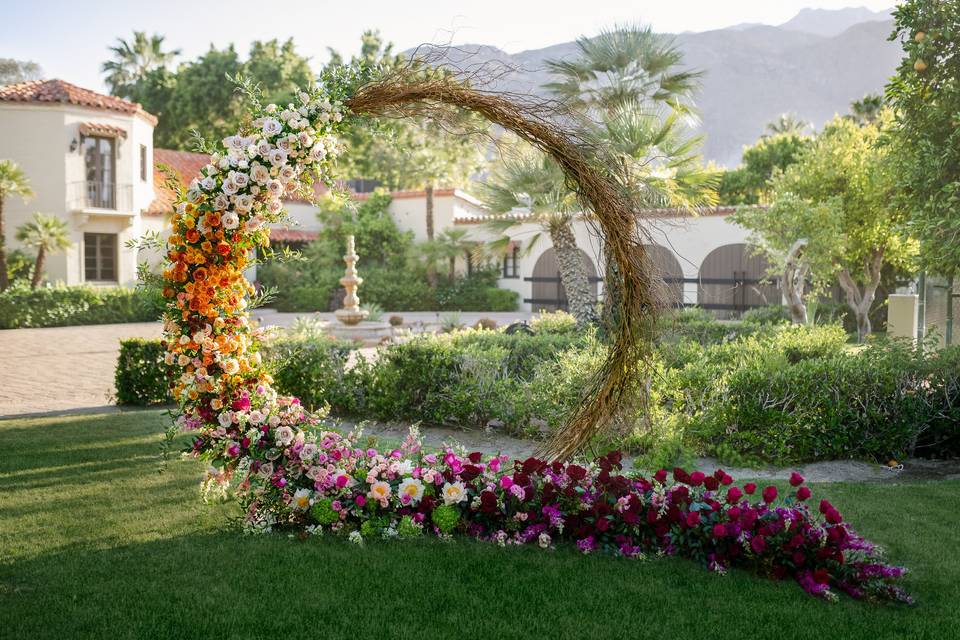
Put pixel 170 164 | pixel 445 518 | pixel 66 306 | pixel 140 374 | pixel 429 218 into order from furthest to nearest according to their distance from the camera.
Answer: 1. pixel 170 164
2. pixel 429 218
3. pixel 66 306
4. pixel 140 374
5. pixel 445 518

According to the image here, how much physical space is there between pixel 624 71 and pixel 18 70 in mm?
57147

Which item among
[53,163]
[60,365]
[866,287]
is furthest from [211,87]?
[866,287]

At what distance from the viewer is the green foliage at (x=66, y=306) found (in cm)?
1889

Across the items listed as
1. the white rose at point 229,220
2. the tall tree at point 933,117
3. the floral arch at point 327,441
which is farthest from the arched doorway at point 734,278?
the white rose at point 229,220

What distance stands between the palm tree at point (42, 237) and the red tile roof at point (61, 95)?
3376 mm

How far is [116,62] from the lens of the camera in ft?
121

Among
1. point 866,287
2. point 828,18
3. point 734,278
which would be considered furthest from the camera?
point 828,18

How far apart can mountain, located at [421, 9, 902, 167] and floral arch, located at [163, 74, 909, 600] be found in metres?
106

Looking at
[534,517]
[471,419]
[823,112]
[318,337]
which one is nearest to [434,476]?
[534,517]

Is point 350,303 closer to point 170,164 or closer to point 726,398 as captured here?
point 726,398

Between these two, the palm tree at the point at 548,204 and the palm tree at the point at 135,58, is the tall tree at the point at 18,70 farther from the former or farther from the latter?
the palm tree at the point at 548,204

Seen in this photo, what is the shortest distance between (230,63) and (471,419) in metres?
26.2

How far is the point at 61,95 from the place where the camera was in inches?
880

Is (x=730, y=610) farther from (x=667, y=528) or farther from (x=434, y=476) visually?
(x=434, y=476)
